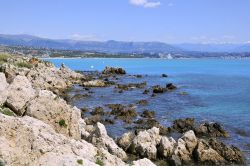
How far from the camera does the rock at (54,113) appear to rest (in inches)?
928

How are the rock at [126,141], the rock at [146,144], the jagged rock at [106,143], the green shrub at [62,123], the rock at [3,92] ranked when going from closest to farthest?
the green shrub at [62,123]
the rock at [3,92]
the jagged rock at [106,143]
the rock at [146,144]
the rock at [126,141]

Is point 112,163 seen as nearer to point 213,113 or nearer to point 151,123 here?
point 151,123

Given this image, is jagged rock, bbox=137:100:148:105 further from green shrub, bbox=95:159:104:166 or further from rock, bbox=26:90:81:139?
green shrub, bbox=95:159:104:166

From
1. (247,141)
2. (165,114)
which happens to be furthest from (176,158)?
(165,114)

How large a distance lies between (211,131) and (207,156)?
35.9 ft

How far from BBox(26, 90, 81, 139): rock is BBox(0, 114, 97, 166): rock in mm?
2234

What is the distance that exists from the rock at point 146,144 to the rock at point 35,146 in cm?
1350

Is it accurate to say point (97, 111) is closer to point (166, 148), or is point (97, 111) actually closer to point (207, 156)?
point (166, 148)

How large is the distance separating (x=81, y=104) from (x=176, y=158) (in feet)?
115

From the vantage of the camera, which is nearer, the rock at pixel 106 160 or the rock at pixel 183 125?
the rock at pixel 106 160

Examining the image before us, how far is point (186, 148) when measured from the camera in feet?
114

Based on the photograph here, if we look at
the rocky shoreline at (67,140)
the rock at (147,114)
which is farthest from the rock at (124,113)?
the rocky shoreline at (67,140)

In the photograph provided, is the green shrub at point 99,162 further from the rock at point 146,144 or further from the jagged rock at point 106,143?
the rock at point 146,144

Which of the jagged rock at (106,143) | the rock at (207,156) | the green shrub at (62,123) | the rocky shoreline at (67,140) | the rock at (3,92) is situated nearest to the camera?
the rocky shoreline at (67,140)
